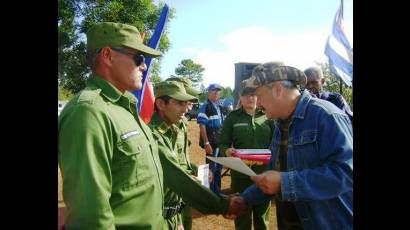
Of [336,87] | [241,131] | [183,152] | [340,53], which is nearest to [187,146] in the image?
[183,152]

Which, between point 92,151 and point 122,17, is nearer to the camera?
point 92,151

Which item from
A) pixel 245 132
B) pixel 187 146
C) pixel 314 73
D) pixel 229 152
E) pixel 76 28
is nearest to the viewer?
pixel 187 146

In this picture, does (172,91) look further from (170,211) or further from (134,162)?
(134,162)

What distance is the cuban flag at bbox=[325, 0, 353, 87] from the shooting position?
7977 millimetres

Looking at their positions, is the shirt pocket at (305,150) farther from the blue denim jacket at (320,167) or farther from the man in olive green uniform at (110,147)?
the man in olive green uniform at (110,147)

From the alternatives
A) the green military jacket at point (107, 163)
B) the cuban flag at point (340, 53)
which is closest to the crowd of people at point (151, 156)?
the green military jacket at point (107, 163)

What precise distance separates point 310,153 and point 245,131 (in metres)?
3.14

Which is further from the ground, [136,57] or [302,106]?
[136,57]

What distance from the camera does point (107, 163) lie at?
6.04 feet
